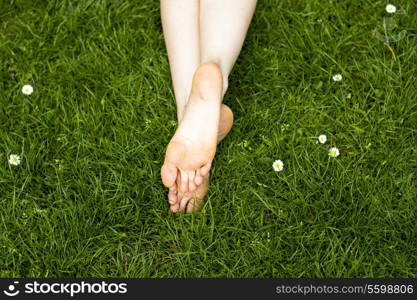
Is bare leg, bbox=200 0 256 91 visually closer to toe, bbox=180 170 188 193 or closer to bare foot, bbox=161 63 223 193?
bare foot, bbox=161 63 223 193

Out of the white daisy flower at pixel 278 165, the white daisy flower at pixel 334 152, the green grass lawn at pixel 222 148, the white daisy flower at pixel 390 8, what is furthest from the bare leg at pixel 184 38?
the white daisy flower at pixel 390 8

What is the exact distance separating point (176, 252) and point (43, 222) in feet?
1.85

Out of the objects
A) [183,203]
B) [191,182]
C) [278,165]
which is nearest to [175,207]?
[183,203]

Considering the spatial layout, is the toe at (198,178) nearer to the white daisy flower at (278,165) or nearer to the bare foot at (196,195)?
the bare foot at (196,195)

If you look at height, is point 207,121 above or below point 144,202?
above

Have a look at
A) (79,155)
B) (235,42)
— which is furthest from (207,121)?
(79,155)

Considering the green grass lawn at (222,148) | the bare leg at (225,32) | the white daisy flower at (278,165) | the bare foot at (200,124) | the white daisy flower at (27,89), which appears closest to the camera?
the bare foot at (200,124)

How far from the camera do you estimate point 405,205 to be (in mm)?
2424

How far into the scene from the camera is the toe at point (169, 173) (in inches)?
85.7

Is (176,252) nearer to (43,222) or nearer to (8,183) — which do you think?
(43,222)

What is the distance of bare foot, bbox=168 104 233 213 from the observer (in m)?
2.36

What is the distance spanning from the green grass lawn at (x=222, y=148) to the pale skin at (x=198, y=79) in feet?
0.67

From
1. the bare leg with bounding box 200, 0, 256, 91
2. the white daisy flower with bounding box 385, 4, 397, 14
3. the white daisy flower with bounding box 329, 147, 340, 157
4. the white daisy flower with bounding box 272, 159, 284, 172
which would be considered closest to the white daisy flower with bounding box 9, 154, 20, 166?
the bare leg with bounding box 200, 0, 256, 91

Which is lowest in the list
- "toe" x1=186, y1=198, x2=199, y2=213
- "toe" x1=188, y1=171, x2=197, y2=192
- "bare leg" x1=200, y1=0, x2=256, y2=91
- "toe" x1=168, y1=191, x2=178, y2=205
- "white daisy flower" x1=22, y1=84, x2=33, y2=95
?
"toe" x1=186, y1=198, x2=199, y2=213
